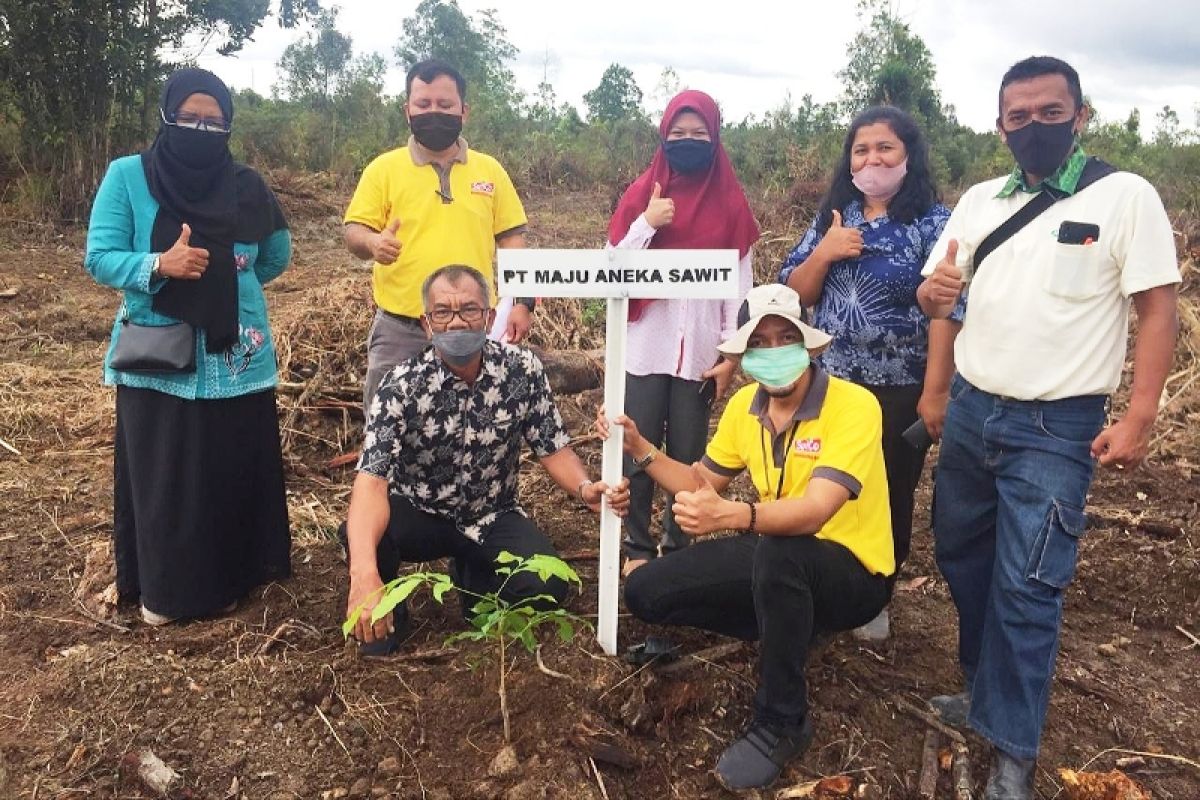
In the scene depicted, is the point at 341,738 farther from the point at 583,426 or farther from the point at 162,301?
the point at 583,426

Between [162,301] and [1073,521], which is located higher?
[162,301]

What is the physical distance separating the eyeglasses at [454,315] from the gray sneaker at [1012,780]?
75.9 inches

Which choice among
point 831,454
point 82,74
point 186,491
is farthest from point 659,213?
point 82,74

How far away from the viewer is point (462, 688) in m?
2.52

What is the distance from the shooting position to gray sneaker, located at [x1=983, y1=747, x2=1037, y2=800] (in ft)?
7.50

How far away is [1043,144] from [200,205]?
100 inches

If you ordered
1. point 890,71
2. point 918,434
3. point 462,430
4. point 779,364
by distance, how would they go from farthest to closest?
1. point 890,71
2. point 462,430
3. point 918,434
4. point 779,364

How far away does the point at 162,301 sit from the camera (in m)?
2.93

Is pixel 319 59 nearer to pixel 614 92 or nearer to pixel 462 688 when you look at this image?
pixel 614 92

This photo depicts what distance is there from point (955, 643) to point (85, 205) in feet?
33.6

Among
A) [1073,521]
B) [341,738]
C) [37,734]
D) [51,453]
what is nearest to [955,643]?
[1073,521]

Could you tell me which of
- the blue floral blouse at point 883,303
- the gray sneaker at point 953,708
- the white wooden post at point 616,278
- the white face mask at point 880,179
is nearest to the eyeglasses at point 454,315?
the white wooden post at point 616,278

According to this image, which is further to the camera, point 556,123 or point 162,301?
point 556,123

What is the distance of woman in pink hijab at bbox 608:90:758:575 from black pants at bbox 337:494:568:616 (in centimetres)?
49
